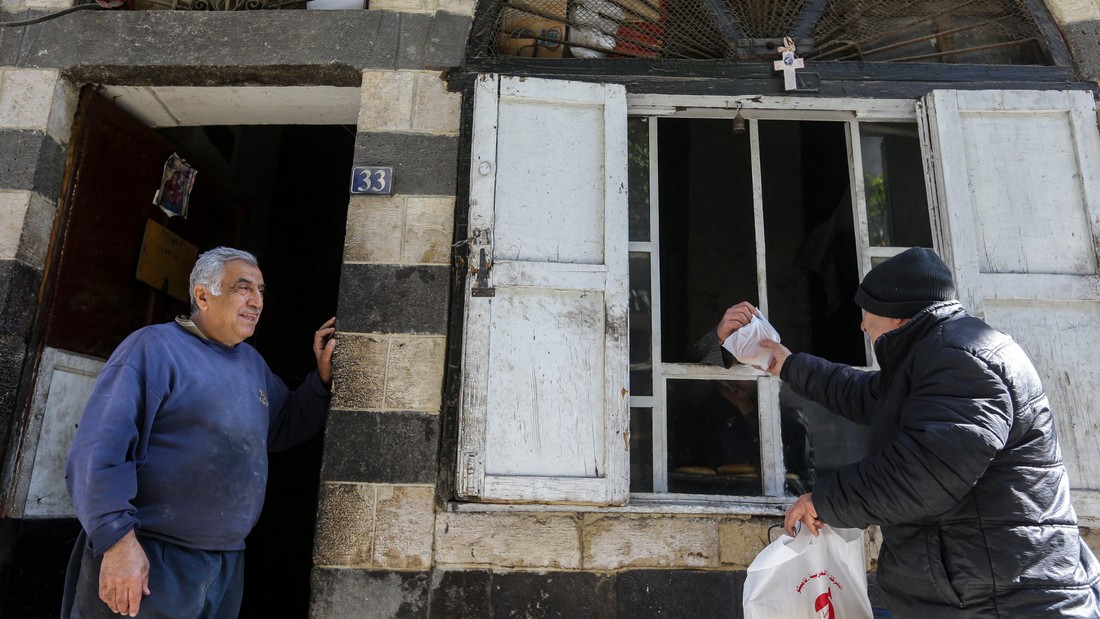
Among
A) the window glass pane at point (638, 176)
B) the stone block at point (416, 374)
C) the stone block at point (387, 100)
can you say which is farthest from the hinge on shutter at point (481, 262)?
the window glass pane at point (638, 176)

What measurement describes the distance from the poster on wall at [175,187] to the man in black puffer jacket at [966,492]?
10.4 ft

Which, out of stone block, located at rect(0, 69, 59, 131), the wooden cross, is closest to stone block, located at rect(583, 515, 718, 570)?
the wooden cross

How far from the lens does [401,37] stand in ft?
10.0

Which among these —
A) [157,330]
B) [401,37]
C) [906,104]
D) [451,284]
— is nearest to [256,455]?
[157,330]

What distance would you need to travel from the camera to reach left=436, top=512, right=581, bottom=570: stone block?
8.48 feet

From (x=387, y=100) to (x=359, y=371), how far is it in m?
1.12

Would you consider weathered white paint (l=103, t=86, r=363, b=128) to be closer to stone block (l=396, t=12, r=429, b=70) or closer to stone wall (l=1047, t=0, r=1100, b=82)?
stone block (l=396, t=12, r=429, b=70)

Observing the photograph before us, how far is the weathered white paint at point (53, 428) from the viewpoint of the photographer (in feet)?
→ 9.25

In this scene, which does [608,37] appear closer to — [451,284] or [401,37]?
[401,37]

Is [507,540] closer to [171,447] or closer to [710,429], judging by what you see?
[710,429]

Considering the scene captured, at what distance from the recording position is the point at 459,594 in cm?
255

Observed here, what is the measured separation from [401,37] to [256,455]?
5.82ft

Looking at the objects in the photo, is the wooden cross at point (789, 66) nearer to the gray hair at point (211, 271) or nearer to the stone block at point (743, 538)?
the stone block at point (743, 538)

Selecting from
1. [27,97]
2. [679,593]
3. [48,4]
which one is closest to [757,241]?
[679,593]
